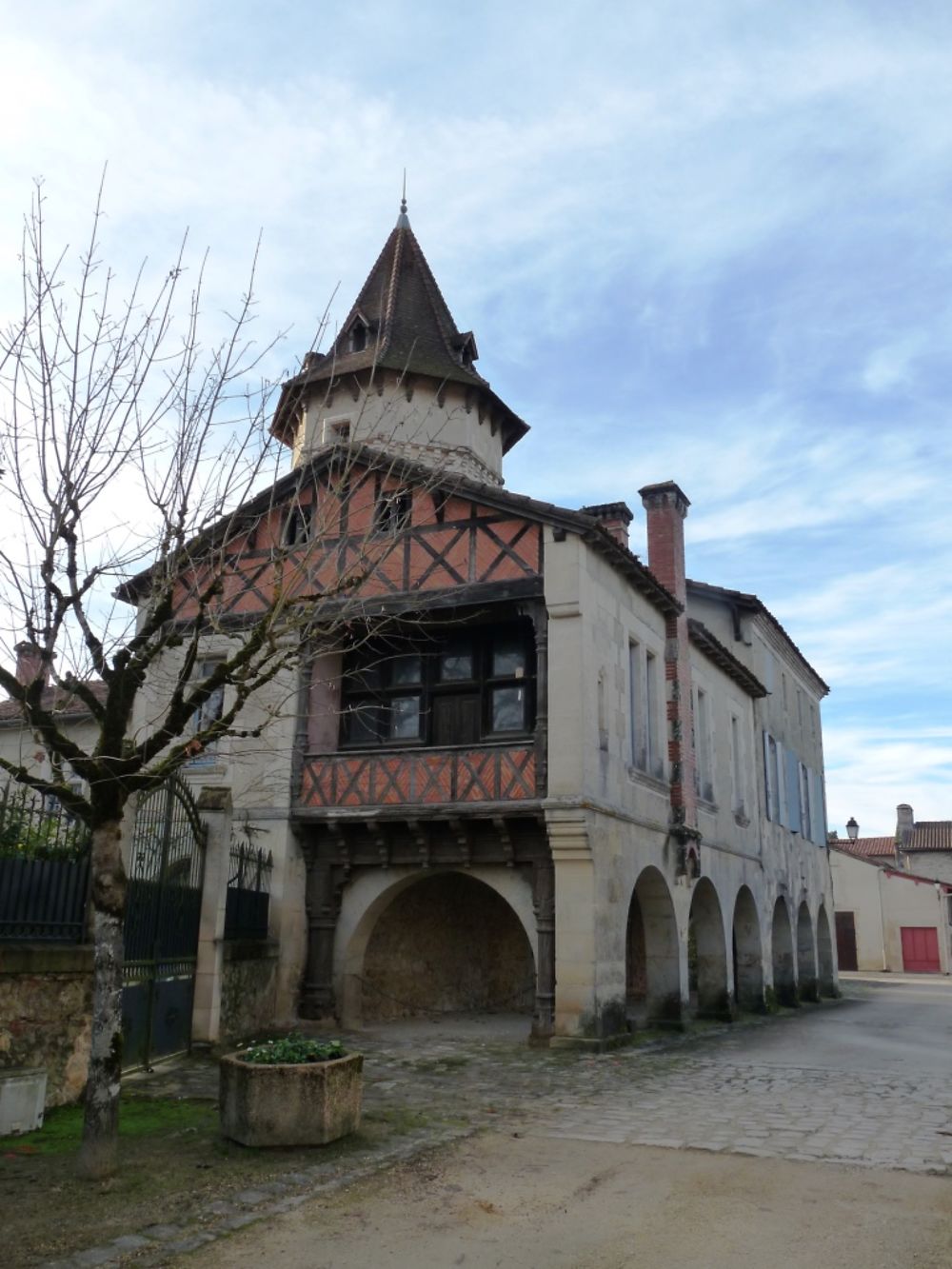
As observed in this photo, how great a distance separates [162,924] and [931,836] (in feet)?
136

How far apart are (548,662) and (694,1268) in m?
8.65

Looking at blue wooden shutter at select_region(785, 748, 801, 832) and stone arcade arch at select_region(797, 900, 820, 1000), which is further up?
blue wooden shutter at select_region(785, 748, 801, 832)

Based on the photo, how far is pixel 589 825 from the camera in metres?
12.2

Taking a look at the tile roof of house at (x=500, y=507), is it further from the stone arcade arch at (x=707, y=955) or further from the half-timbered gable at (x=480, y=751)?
the stone arcade arch at (x=707, y=955)

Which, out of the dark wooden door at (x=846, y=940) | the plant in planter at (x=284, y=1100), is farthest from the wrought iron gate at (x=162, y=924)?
the dark wooden door at (x=846, y=940)

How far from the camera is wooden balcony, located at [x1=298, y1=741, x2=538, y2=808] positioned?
12.8 meters

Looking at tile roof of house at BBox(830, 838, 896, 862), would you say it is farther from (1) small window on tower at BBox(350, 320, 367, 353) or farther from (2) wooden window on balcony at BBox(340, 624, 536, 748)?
(2) wooden window on balcony at BBox(340, 624, 536, 748)

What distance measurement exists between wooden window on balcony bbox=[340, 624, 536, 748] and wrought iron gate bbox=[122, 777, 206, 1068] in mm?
4018

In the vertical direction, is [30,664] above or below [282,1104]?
above

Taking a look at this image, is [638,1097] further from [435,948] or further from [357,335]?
[357,335]

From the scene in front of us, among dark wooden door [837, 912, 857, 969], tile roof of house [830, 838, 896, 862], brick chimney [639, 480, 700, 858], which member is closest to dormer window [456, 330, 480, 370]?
brick chimney [639, 480, 700, 858]

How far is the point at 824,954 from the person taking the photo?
25.7 meters

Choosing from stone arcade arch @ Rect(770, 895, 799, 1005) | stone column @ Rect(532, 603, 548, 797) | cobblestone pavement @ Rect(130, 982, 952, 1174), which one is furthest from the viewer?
stone arcade arch @ Rect(770, 895, 799, 1005)

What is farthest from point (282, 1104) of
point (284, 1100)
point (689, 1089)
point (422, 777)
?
point (422, 777)
